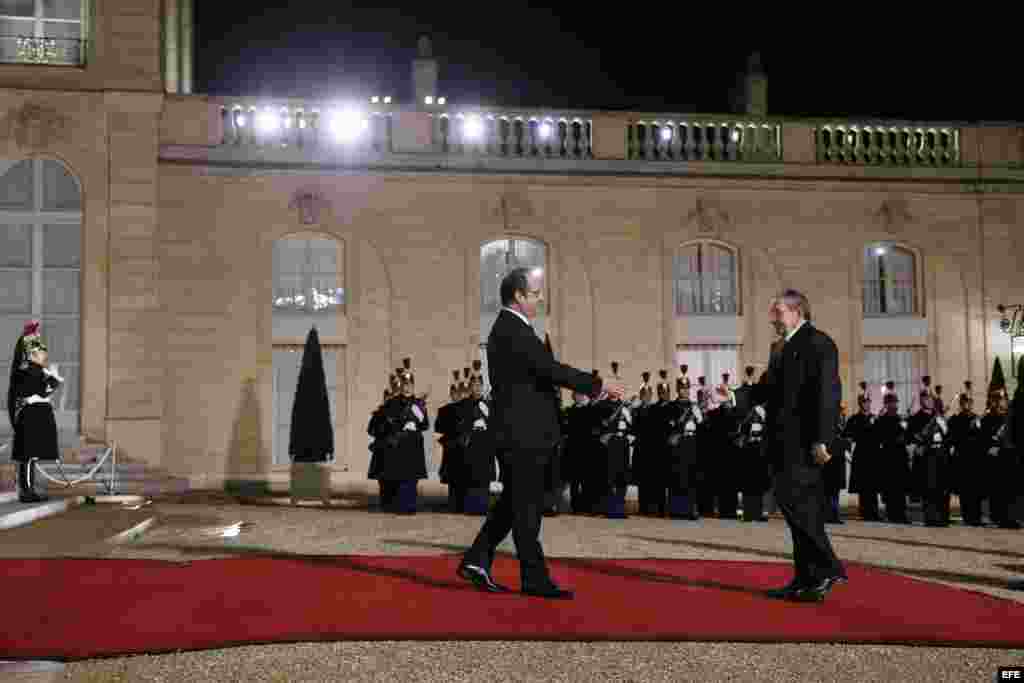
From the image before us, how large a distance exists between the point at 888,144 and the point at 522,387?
19502mm

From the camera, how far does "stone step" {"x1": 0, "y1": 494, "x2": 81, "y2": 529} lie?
42.5 feet

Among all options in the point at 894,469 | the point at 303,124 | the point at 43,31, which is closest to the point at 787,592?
the point at 894,469

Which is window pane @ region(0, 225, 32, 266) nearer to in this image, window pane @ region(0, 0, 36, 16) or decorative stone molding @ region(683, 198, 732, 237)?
window pane @ region(0, 0, 36, 16)

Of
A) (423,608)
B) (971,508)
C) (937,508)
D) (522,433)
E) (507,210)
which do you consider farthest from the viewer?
(507,210)

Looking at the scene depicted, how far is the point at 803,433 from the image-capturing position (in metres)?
7.72

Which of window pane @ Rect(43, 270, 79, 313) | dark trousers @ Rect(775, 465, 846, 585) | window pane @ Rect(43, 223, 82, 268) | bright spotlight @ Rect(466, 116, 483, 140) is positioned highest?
bright spotlight @ Rect(466, 116, 483, 140)

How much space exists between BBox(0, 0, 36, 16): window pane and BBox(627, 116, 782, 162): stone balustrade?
11896 millimetres

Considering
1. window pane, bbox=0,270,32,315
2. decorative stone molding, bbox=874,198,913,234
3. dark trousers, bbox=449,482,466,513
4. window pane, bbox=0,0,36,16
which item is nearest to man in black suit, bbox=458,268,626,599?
dark trousers, bbox=449,482,466,513

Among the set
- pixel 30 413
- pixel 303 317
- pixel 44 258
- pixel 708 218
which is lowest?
pixel 30 413

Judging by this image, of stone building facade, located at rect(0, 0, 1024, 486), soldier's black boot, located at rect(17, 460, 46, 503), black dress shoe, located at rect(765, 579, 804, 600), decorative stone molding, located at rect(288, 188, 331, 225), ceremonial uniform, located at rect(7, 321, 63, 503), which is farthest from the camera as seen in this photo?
decorative stone molding, located at rect(288, 188, 331, 225)

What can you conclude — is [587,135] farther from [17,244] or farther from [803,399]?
[803,399]

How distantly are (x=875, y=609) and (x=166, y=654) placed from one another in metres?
4.38

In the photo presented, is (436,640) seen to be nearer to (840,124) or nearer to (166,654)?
(166,654)

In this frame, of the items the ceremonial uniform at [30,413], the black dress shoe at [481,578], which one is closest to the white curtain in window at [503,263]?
the ceremonial uniform at [30,413]
